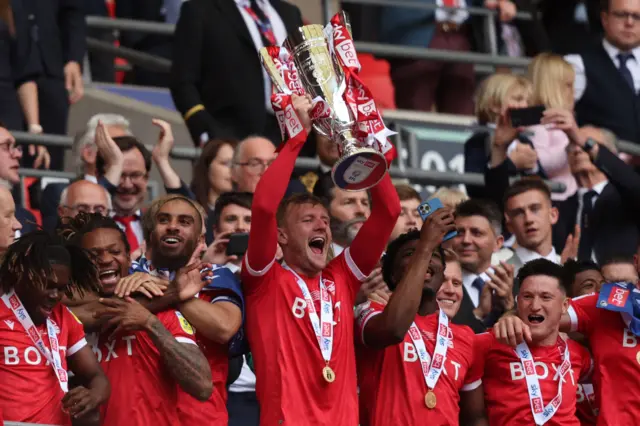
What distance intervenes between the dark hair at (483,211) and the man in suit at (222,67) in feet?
5.73

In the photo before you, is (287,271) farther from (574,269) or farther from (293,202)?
(574,269)

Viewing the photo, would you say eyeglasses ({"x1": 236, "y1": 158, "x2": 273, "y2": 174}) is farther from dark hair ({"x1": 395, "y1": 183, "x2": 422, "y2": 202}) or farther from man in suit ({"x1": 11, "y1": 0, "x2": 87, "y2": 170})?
man in suit ({"x1": 11, "y1": 0, "x2": 87, "y2": 170})

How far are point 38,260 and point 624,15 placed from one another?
18.9ft

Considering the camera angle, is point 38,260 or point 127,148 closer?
point 38,260

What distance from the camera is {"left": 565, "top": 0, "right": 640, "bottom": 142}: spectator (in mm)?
12070

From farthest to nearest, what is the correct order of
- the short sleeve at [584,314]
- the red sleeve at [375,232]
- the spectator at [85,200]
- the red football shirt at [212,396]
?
the spectator at [85,200], the short sleeve at [584,314], the red sleeve at [375,232], the red football shirt at [212,396]

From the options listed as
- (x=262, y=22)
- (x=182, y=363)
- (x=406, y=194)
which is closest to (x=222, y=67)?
(x=262, y=22)

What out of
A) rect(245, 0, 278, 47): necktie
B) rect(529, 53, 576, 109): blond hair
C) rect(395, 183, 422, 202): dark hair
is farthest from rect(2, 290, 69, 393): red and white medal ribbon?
rect(529, 53, 576, 109): blond hair

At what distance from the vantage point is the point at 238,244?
8562 mm

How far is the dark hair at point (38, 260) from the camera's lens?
7574 millimetres

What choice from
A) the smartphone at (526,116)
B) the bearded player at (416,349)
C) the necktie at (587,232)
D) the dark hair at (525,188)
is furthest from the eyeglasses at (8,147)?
the necktie at (587,232)

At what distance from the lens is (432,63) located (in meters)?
13.4

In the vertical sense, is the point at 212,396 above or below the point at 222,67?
below

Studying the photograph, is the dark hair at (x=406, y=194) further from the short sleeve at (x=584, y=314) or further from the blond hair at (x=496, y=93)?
the short sleeve at (x=584, y=314)
